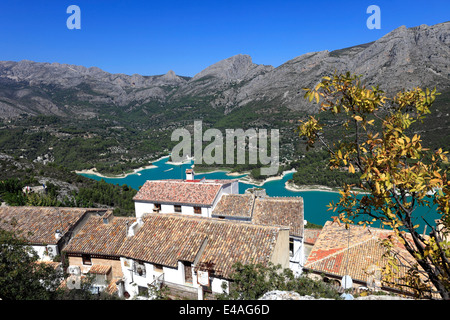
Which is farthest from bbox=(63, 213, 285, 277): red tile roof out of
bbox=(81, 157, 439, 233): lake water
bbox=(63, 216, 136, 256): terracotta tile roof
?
bbox=(81, 157, 439, 233): lake water

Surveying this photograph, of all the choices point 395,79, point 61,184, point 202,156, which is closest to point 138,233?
point 61,184

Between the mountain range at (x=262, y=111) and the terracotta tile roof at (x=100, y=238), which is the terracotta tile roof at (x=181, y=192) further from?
the mountain range at (x=262, y=111)

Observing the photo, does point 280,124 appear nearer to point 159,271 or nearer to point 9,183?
point 9,183

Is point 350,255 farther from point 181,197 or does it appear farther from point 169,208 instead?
point 169,208

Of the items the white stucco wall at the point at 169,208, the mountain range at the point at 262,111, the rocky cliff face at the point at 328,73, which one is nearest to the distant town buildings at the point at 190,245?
the white stucco wall at the point at 169,208

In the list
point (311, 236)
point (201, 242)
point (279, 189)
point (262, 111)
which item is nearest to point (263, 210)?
point (311, 236)

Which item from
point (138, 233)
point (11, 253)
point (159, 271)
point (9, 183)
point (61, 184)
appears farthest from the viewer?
point (61, 184)

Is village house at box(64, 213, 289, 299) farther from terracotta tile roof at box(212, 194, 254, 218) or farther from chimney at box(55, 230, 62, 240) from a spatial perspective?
terracotta tile roof at box(212, 194, 254, 218)
